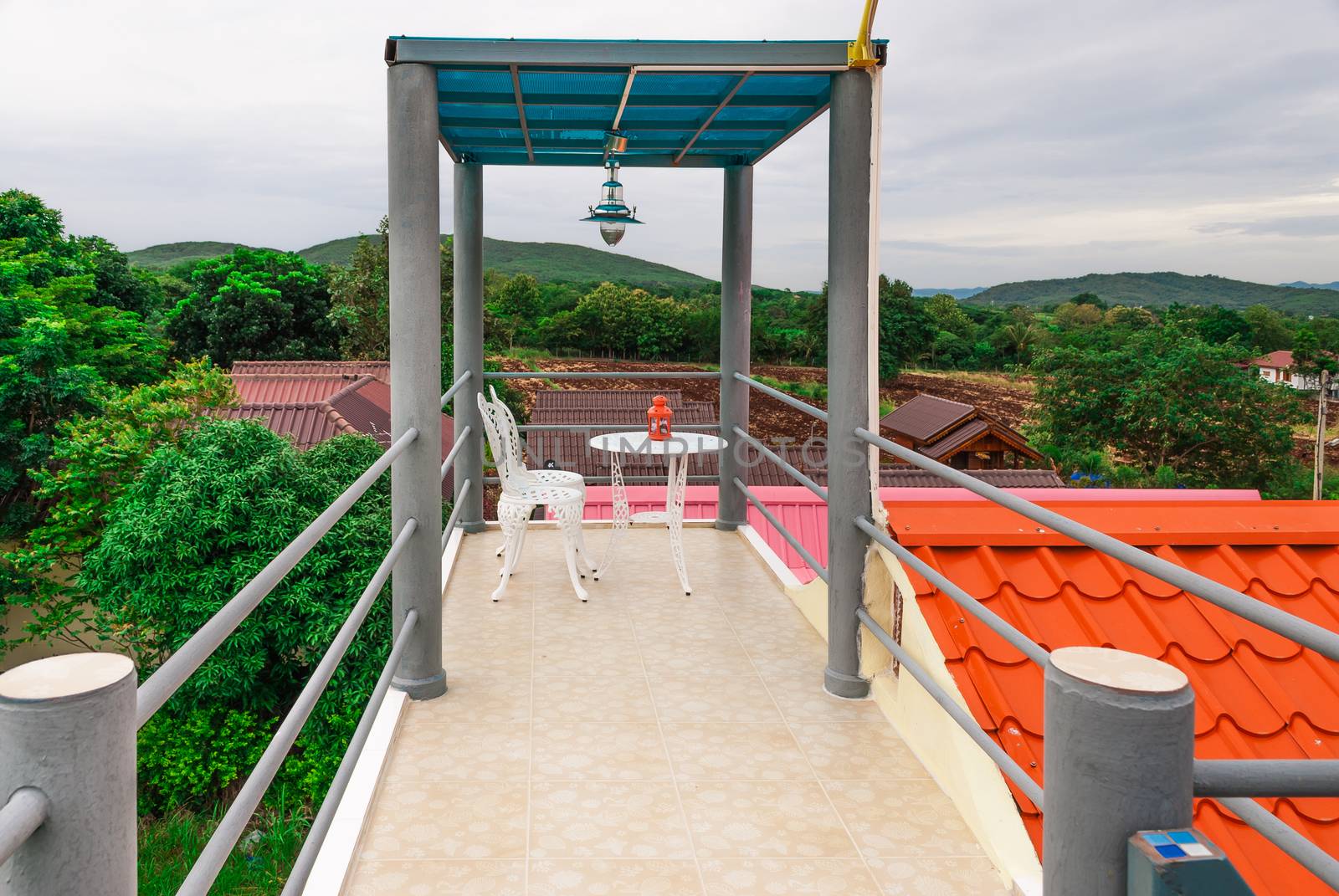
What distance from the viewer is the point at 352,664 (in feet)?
33.0

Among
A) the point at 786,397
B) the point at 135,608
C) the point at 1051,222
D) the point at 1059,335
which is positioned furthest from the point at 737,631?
the point at 1051,222

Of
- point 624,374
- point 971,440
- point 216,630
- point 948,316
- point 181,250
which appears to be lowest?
point 971,440

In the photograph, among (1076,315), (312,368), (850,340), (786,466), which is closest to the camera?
(850,340)

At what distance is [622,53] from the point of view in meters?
3.07

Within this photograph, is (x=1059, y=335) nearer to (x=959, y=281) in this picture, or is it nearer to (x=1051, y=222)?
(x=959, y=281)

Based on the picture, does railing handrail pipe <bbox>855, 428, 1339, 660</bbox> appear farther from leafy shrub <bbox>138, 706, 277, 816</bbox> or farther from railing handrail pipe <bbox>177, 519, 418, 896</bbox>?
leafy shrub <bbox>138, 706, 277, 816</bbox>

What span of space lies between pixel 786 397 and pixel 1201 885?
343 cm

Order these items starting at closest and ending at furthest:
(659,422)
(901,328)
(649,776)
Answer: (649,776) < (659,422) < (901,328)

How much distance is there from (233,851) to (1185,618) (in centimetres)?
842

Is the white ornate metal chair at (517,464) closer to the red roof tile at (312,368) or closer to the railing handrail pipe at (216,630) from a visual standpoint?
the railing handrail pipe at (216,630)

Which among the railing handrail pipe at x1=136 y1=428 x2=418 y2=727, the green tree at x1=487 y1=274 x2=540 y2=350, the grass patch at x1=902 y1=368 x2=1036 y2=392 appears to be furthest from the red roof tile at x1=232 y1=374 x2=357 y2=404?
the grass patch at x1=902 y1=368 x2=1036 y2=392

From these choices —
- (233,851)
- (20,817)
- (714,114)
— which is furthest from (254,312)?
(20,817)

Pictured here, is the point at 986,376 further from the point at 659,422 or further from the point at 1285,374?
the point at 659,422

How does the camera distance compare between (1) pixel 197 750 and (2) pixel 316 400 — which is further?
(2) pixel 316 400
